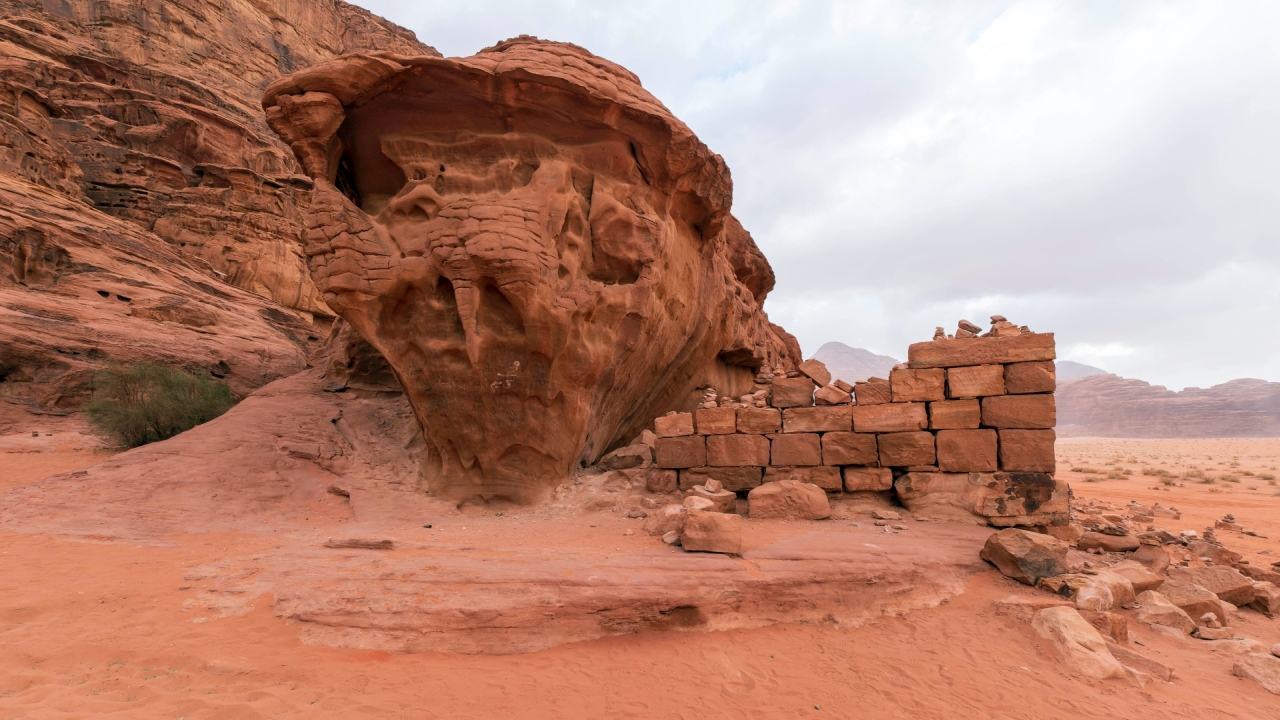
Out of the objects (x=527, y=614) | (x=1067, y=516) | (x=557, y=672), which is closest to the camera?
(x=557, y=672)

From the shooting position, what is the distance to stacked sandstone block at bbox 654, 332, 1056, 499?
6.64m

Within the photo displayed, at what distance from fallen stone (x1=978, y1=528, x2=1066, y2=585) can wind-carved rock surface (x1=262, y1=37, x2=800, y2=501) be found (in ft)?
16.0

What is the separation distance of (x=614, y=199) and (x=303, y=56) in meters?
37.5

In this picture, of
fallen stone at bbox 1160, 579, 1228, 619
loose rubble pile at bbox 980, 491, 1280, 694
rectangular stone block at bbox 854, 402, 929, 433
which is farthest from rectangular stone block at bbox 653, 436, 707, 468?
fallen stone at bbox 1160, 579, 1228, 619

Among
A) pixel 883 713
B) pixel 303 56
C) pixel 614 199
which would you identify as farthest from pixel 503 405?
pixel 303 56

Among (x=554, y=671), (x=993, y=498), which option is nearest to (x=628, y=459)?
(x=993, y=498)

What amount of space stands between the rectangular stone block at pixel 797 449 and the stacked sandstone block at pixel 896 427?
14 mm

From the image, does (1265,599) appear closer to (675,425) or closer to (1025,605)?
(1025,605)

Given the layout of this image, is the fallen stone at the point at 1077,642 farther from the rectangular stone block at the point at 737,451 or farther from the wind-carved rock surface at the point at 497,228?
the wind-carved rock surface at the point at 497,228

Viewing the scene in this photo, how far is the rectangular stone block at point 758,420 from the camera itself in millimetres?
7637

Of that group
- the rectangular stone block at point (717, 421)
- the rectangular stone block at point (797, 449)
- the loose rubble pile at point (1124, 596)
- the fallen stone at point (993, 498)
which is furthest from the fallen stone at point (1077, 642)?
the rectangular stone block at point (717, 421)

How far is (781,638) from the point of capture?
417 centimetres

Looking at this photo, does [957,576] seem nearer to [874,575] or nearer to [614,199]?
[874,575]

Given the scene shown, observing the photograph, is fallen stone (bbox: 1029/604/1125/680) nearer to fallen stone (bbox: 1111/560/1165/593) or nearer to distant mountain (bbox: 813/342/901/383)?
→ fallen stone (bbox: 1111/560/1165/593)
